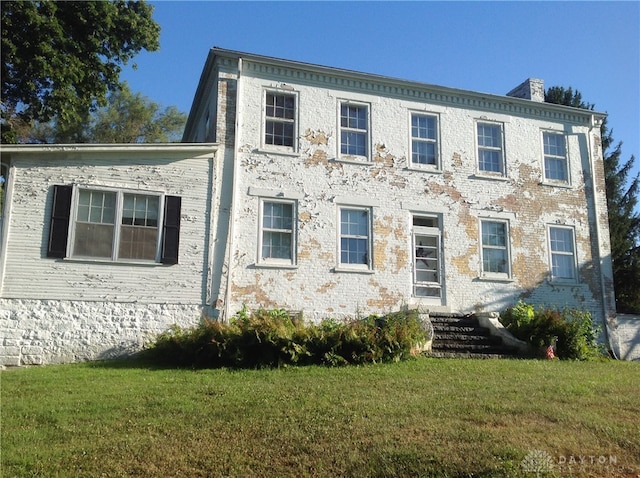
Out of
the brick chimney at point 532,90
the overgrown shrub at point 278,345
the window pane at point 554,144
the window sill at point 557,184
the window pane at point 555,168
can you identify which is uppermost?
the brick chimney at point 532,90

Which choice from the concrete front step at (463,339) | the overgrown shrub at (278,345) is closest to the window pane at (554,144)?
the concrete front step at (463,339)

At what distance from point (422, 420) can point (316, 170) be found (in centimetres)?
959

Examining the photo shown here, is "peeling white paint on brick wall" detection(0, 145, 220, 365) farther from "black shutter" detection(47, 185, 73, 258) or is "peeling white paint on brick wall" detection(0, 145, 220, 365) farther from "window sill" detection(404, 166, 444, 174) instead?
"window sill" detection(404, 166, 444, 174)

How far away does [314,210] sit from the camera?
15164mm

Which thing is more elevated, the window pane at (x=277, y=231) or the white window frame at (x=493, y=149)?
the white window frame at (x=493, y=149)

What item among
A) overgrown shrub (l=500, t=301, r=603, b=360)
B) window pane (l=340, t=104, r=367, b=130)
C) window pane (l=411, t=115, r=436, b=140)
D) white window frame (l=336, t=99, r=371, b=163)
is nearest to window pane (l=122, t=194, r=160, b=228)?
white window frame (l=336, t=99, r=371, b=163)

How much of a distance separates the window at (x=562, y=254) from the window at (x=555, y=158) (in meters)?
1.66

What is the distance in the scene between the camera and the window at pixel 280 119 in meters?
15.4

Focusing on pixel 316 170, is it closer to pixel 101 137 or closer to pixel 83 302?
pixel 83 302

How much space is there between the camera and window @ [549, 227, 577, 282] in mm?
17219

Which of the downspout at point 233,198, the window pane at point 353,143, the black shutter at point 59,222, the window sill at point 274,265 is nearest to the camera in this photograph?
the black shutter at point 59,222

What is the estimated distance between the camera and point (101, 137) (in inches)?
1156

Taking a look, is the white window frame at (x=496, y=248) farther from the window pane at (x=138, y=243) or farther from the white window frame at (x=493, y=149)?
the window pane at (x=138, y=243)

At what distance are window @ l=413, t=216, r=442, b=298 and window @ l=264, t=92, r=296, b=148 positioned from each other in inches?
165
